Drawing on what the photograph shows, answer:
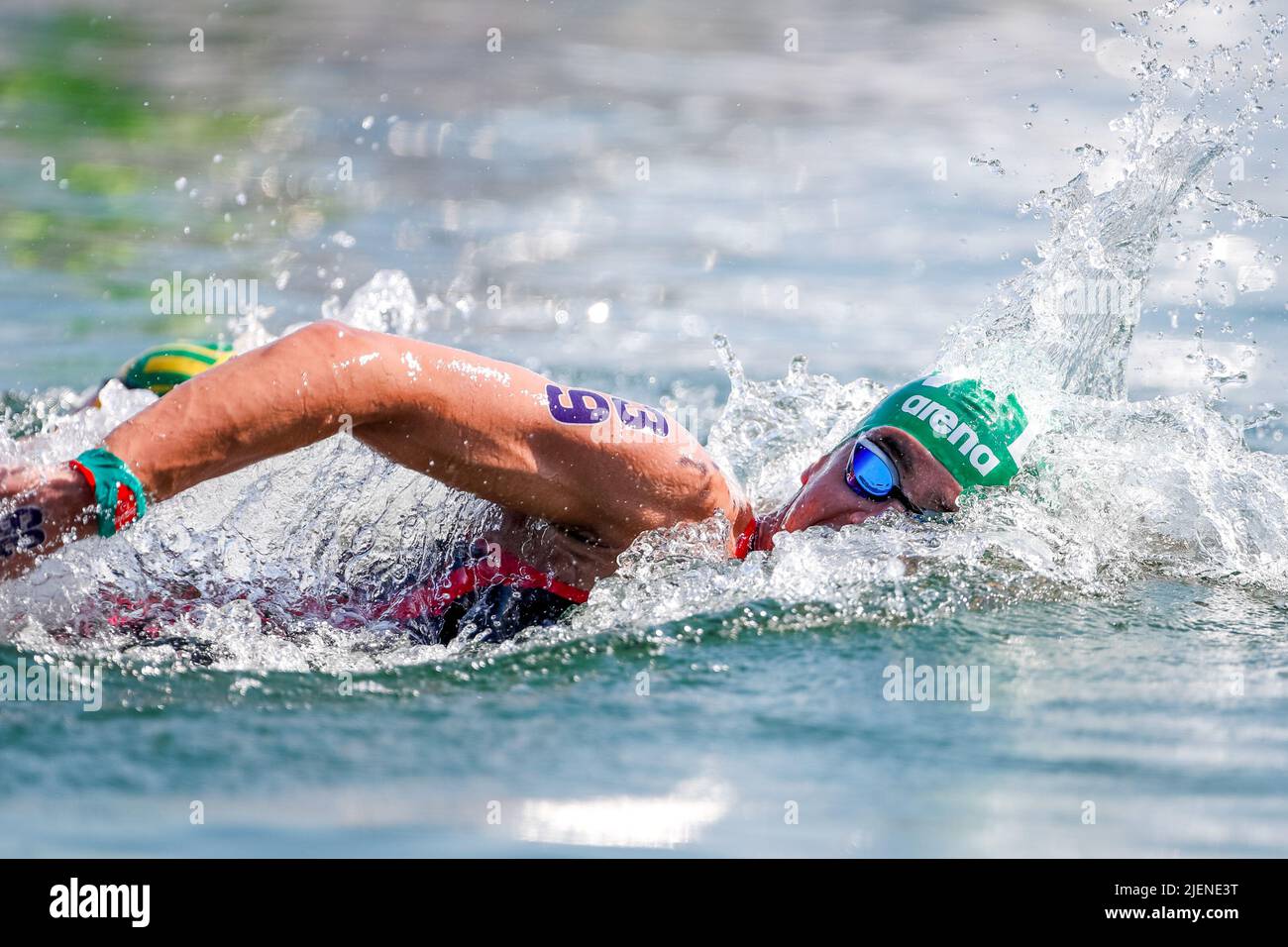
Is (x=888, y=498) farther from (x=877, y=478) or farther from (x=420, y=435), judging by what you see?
(x=420, y=435)

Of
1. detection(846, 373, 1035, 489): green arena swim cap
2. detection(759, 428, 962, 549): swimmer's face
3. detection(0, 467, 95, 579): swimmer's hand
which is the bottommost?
detection(0, 467, 95, 579): swimmer's hand

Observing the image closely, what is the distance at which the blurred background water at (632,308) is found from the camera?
127 inches

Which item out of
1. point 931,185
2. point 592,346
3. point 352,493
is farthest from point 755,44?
point 352,493

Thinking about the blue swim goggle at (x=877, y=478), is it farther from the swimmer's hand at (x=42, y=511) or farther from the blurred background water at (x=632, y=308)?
the swimmer's hand at (x=42, y=511)

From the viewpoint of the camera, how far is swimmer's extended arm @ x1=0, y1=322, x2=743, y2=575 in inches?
135

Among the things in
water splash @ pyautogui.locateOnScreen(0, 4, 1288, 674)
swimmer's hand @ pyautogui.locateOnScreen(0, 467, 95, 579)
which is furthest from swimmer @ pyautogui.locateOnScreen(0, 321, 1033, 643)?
water splash @ pyautogui.locateOnScreen(0, 4, 1288, 674)

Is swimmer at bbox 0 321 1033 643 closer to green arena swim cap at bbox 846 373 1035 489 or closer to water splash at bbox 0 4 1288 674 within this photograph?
green arena swim cap at bbox 846 373 1035 489

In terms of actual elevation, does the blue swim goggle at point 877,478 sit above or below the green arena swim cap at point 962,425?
below

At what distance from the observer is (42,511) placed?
332 centimetres

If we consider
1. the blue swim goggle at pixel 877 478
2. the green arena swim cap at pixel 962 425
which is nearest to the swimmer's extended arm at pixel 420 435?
the blue swim goggle at pixel 877 478

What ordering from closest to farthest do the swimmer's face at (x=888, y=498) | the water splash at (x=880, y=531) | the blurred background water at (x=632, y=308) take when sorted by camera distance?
the blurred background water at (x=632, y=308)
the water splash at (x=880, y=531)
the swimmer's face at (x=888, y=498)

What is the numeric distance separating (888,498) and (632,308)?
543 centimetres

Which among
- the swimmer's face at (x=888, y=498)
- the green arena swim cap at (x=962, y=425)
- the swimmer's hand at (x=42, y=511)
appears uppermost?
the green arena swim cap at (x=962, y=425)

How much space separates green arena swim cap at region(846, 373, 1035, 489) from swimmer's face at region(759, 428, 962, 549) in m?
0.04
